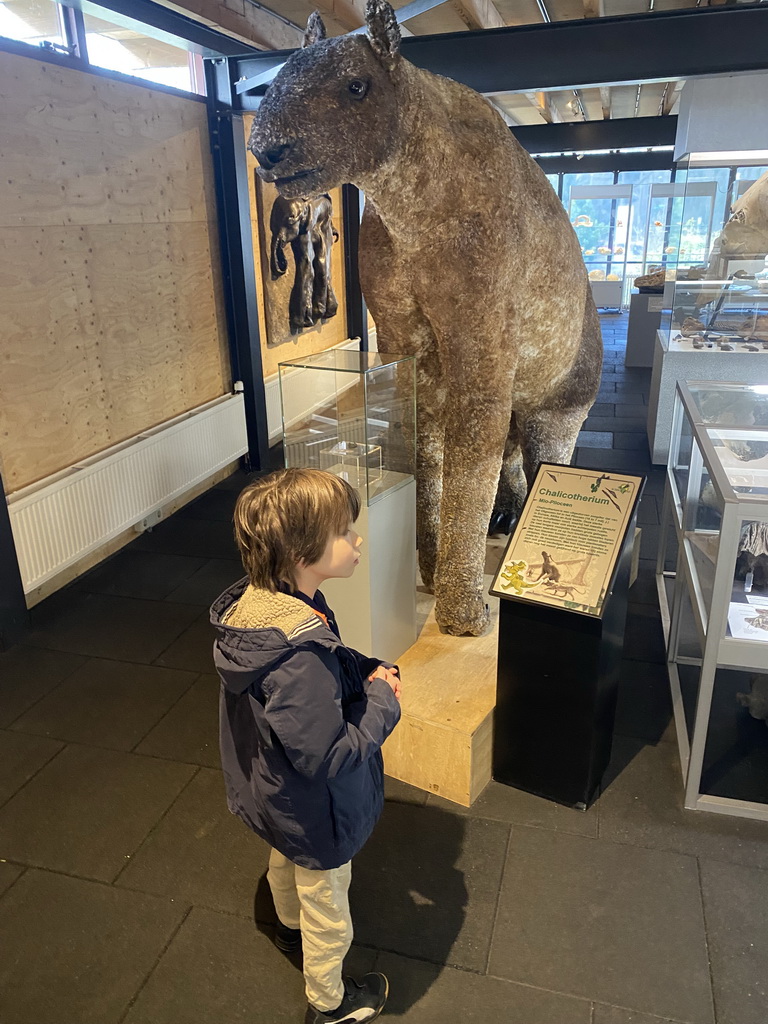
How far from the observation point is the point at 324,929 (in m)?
1.66

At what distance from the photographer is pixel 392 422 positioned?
2.53 meters

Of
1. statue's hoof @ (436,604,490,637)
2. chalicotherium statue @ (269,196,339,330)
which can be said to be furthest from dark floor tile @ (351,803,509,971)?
chalicotherium statue @ (269,196,339,330)

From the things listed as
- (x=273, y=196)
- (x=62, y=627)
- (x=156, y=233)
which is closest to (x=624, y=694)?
(x=62, y=627)

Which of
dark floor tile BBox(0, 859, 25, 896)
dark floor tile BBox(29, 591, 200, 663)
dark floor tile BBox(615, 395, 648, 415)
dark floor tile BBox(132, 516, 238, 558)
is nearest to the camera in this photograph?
dark floor tile BBox(0, 859, 25, 896)

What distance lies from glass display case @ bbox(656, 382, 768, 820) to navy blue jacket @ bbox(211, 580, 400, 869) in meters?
1.15

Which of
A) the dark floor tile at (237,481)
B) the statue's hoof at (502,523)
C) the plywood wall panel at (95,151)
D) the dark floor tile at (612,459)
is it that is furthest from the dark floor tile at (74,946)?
the dark floor tile at (612,459)

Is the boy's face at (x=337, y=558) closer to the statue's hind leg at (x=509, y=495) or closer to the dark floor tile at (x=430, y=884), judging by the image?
the dark floor tile at (x=430, y=884)

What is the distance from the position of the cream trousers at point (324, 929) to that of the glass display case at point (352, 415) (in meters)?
1.14

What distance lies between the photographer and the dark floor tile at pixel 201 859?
214cm

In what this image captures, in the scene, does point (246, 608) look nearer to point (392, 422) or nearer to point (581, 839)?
point (392, 422)

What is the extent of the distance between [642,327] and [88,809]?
891cm

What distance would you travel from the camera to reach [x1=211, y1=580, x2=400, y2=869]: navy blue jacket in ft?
4.60

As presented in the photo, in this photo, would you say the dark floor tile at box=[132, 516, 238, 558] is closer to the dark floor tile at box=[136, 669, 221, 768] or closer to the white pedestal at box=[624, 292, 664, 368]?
the dark floor tile at box=[136, 669, 221, 768]

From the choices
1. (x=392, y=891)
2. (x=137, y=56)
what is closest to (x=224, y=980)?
(x=392, y=891)
